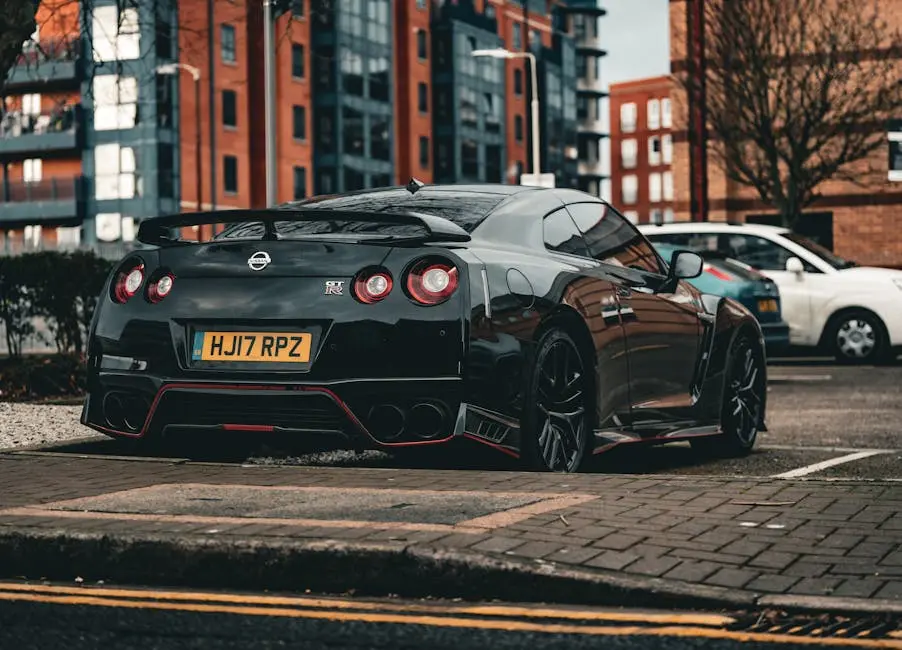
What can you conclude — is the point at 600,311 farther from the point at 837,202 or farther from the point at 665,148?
the point at 665,148

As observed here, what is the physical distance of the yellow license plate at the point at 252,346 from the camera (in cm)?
701

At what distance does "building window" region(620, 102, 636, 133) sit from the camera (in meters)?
132

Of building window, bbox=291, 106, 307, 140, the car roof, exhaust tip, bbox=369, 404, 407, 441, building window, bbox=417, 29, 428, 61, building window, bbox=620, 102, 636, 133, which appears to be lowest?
exhaust tip, bbox=369, 404, 407, 441

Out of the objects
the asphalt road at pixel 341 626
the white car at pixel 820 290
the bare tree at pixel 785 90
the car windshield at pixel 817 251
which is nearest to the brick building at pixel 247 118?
the bare tree at pixel 785 90

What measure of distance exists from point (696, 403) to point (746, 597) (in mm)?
4549

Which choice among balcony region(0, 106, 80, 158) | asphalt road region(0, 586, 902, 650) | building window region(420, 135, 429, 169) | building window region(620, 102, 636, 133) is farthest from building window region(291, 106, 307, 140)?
asphalt road region(0, 586, 902, 650)

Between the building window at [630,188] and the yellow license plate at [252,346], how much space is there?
128m

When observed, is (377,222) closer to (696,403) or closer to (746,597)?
(696,403)

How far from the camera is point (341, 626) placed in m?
4.43

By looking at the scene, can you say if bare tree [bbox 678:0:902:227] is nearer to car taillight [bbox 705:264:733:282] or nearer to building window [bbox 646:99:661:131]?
car taillight [bbox 705:264:733:282]

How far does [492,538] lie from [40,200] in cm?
6344

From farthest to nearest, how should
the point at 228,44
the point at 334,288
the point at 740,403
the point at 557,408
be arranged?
the point at 228,44 < the point at 740,403 < the point at 557,408 < the point at 334,288

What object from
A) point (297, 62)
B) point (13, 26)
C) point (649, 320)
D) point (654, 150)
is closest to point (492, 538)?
point (649, 320)

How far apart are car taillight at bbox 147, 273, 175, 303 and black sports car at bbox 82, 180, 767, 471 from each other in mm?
10
